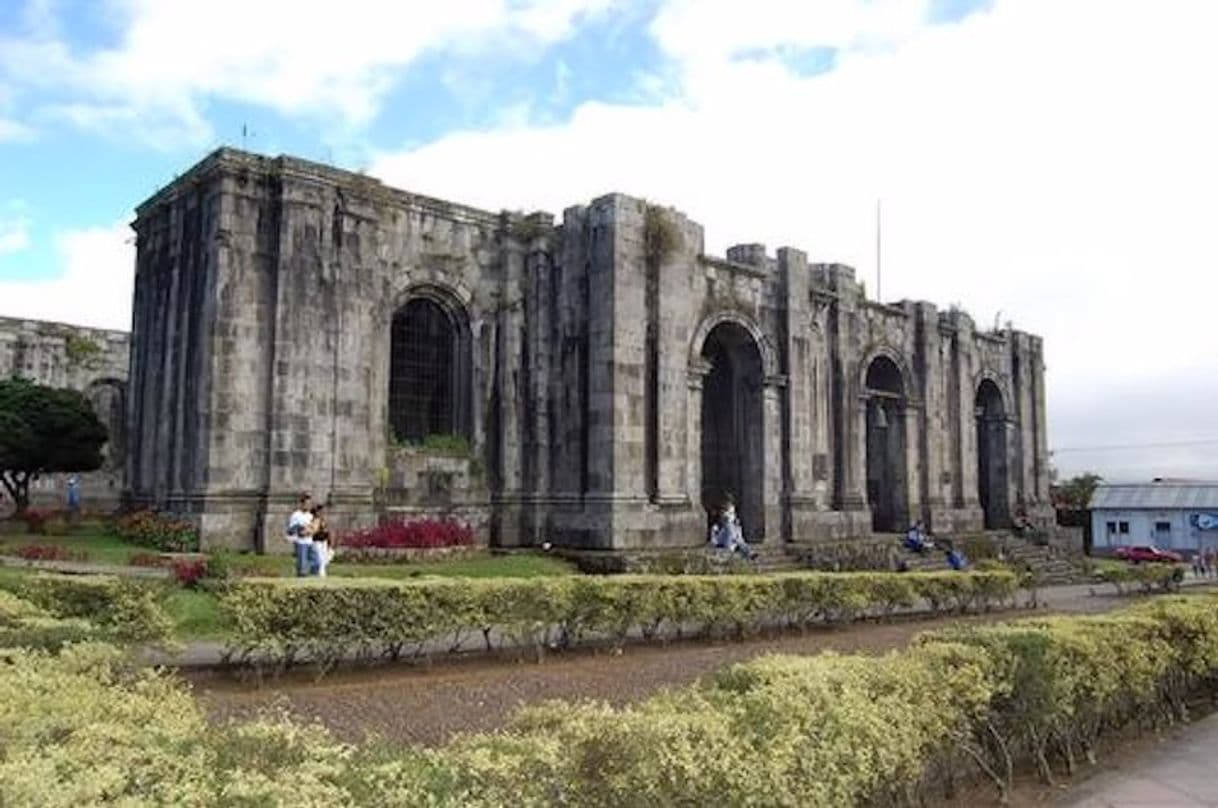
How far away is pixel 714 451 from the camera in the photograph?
27734 mm

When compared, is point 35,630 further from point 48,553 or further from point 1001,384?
point 1001,384

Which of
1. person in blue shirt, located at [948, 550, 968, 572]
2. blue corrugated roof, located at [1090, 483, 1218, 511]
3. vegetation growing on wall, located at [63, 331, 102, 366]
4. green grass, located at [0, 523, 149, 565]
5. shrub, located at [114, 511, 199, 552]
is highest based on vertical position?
vegetation growing on wall, located at [63, 331, 102, 366]

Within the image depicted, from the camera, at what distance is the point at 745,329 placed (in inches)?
1019

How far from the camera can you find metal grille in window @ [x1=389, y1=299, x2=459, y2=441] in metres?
22.4

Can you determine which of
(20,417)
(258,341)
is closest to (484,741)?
(258,341)

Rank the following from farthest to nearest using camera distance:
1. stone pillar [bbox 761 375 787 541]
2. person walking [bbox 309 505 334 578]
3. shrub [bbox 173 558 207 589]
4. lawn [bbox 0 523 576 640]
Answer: stone pillar [bbox 761 375 787 541] → person walking [bbox 309 505 334 578] → shrub [bbox 173 558 207 589] → lawn [bbox 0 523 576 640]

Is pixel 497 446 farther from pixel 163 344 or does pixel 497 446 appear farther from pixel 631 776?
pixel 631 776

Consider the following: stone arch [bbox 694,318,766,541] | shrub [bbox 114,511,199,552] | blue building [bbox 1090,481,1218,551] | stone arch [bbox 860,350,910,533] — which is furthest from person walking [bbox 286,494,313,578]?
blue building [bbox 1090,481,1218,551]

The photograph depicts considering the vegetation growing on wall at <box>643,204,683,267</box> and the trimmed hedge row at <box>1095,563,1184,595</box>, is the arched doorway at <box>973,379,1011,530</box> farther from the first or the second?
the vegetation growing on wall at <box>643,204,683,267</box>

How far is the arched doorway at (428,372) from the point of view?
73.6 ft

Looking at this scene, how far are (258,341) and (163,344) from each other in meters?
4.05

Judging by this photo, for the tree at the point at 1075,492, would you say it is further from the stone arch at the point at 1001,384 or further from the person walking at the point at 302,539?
the person walking at the point at 302,539

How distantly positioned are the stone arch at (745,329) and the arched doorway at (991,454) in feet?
45.3

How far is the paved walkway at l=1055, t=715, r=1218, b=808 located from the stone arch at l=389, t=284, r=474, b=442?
16032mm
